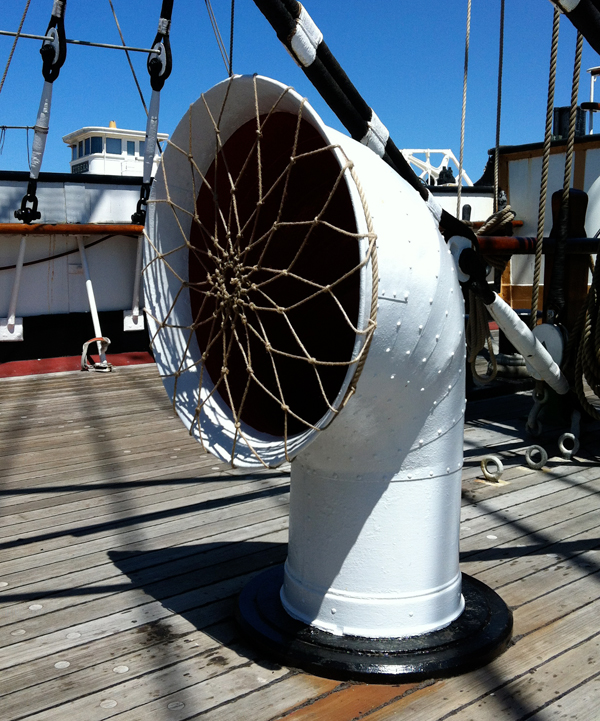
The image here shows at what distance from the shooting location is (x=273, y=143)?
2.06 metres

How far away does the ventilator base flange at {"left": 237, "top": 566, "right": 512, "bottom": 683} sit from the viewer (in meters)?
1.96

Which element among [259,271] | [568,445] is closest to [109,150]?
[568,445]

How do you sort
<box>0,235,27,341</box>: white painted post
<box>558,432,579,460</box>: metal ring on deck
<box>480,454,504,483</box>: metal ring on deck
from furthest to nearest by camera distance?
<box>0,235,27,341</box>: white painted post → <box>558,432,579,460</box>: metal ring on deck → <box>480,454,504,483</box>: metal ring on deck

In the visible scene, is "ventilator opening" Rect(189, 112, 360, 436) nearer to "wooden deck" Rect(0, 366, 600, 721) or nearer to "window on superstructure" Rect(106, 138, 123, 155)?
"wooden deck" Rect(0, 366, 600, 721)

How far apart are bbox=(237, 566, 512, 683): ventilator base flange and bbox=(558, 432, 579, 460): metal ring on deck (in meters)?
2.03

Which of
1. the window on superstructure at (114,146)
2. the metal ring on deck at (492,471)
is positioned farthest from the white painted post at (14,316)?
the window on superstructure at (114,146)

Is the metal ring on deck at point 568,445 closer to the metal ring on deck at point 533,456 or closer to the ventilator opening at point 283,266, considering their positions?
the metal ring on deck at point 533,456

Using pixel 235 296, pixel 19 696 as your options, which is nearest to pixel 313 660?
pixel 19 696

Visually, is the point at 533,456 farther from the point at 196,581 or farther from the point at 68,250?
the point at 68,250

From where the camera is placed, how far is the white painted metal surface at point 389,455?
5.97 feet

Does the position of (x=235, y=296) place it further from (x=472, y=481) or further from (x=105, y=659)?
(x=472, y=481)

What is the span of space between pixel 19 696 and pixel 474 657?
115 cm

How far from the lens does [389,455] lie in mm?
1996

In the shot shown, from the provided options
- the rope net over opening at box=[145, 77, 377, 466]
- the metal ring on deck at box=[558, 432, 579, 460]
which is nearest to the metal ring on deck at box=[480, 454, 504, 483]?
the metal ring on deck at box=[558, 432, 579, 460]
